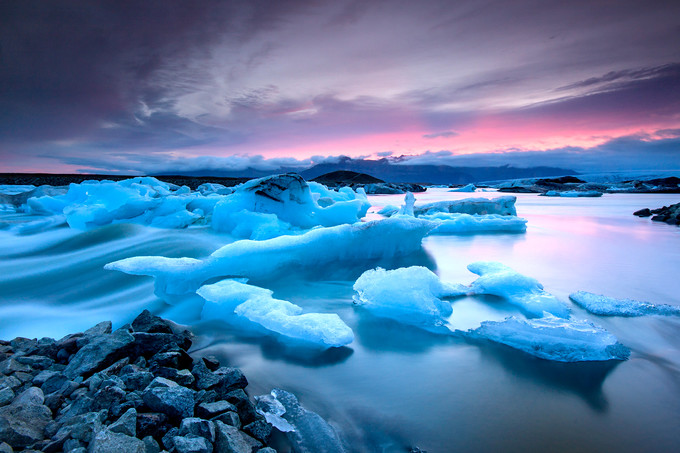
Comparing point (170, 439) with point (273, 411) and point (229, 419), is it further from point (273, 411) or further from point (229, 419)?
point (273, 411)

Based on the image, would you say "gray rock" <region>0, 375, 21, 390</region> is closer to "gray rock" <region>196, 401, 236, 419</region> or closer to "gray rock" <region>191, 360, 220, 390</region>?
"gray rock" <region>191, 360, 220, 390</region>

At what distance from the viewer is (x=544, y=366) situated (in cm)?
199

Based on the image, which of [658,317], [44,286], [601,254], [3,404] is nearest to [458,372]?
[658,317]

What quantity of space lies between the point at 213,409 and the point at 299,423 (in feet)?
1.29

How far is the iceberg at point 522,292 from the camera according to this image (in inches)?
109

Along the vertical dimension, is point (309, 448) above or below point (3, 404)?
below

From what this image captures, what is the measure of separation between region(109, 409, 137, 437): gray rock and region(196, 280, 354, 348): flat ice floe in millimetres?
1102

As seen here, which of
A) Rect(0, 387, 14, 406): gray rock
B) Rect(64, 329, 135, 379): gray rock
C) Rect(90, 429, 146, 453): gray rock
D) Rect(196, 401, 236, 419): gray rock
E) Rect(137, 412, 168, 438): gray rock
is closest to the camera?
Rect(90, 429, 146, 453): gray rock

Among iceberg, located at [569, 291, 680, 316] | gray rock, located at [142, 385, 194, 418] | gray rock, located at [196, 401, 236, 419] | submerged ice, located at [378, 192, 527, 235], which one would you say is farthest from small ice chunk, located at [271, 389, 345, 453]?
submerged ice, located at [378, 192, 527, 235]

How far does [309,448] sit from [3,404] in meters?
1.45

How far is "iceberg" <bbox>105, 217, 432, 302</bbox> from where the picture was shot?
323 centimetres

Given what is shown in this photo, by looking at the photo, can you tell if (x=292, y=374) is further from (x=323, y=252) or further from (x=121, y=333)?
(x=323, y=252)

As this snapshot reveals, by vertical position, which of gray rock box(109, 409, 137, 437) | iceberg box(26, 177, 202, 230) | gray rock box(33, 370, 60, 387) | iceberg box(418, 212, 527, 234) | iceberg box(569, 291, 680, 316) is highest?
iceberg box(26, 177, 202, 230)

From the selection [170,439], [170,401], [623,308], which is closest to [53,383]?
[170,401]
